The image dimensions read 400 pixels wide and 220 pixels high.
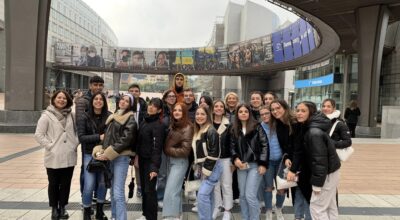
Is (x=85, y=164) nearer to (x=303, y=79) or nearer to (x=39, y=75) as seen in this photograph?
(x=39, y=75)

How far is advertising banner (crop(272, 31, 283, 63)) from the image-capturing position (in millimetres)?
40381

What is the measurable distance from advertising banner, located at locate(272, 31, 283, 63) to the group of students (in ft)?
121

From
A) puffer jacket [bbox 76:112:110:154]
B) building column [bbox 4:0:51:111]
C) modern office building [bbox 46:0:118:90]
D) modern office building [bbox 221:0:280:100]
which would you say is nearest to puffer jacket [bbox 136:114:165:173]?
puffer jacket [bbox 76:112:110:154]

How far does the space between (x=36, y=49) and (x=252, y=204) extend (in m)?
11.6

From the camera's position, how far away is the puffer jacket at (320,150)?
152 inches

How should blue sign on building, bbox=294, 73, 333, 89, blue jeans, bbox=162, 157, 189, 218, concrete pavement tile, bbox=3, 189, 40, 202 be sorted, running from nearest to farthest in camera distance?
blue jeans, bbox=162, 157, 189, 218 → concrete pavement tile, bbox=3, 189, 40, 202 → blue sign on building, bbox=294, 73, 333, 89

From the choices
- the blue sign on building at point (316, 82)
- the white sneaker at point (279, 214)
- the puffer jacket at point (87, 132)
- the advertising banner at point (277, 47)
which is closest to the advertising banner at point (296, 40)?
the advertising banner at point (277, 47)

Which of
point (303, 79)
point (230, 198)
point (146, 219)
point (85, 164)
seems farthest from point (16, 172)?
point (303, 79)

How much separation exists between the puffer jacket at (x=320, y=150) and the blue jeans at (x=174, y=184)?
1.51m

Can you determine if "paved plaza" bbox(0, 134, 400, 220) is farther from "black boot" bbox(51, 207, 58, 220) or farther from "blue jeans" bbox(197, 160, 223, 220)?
"blue jeans" bbox(197, 160, 223, 220)

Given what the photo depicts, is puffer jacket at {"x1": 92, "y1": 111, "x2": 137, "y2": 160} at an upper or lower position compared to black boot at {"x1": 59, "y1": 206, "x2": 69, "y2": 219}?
upper

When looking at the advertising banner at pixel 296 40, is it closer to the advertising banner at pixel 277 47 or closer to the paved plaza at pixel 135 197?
the advertising banner at pixel 277 47

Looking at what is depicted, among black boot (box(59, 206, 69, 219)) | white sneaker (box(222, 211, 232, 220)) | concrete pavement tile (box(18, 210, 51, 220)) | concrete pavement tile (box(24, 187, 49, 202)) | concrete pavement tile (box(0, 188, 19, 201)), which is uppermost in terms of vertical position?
white sneaker (box(222, 211, 232, 220))

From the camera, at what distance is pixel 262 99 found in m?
5.59
